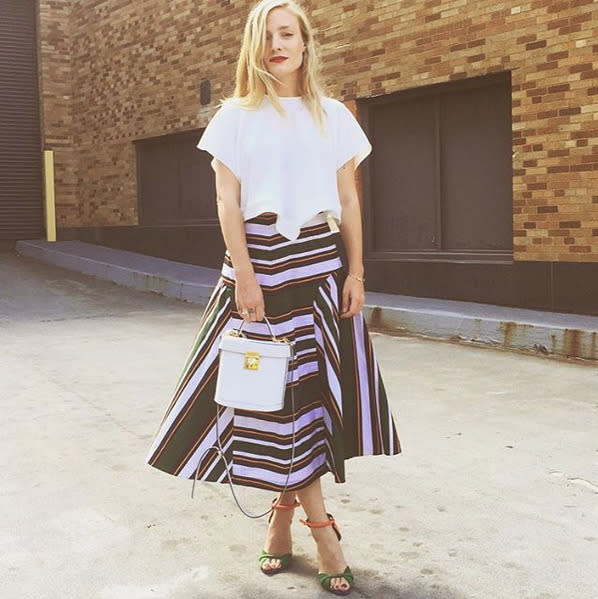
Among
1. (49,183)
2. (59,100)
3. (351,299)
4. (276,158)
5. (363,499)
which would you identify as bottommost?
(363,499)

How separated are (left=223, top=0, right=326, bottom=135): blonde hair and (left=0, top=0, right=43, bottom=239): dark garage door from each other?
49.2 feet

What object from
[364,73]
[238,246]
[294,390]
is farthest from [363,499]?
[364,73]

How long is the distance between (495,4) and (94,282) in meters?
6.97

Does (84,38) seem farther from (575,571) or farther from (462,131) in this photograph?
(575,571)

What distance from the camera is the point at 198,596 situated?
9.23 feet

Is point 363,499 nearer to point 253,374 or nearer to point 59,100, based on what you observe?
A: point 253,374

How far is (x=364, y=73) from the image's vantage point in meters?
10.5

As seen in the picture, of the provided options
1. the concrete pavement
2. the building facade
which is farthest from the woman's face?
the building facade

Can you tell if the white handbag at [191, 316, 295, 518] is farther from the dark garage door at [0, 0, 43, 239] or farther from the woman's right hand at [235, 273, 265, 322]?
the dark garage door at [0, 0, 43, 239]

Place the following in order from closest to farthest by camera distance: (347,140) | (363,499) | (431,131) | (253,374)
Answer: (253,374) → (347,140) → (363,499) → (431,131)

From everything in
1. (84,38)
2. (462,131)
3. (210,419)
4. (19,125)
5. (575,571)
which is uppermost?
(84,38)

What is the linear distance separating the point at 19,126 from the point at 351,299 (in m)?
15.4

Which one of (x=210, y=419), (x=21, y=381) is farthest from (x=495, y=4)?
(x=210, y=419)

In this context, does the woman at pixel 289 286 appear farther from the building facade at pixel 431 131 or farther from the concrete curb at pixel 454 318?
the building facade at pixel 431 131
